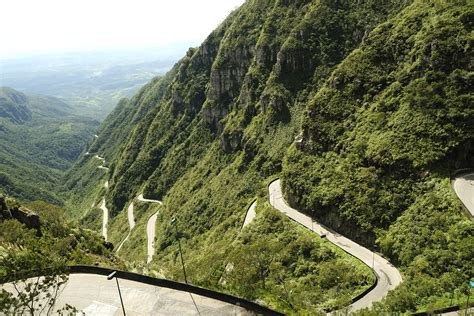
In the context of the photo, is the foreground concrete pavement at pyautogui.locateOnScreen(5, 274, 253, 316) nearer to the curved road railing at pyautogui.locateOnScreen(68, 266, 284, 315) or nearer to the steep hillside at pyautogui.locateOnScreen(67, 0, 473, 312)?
the curved road railing at pyautogui.locateOnScreen(68, 266, 284, 315)

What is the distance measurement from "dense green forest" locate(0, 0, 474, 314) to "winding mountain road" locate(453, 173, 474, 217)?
1171 mm

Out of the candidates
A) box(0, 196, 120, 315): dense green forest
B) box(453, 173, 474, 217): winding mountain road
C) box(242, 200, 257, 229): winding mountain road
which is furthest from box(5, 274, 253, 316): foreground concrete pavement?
box(242, 200, 257, 229): winding mountain road

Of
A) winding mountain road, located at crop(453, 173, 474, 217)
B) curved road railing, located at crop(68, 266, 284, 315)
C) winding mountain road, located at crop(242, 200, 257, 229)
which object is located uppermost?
winding mountain road, located at crop(453, 173, 474, 217)

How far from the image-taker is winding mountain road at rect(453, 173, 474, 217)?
165 feet

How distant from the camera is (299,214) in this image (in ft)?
249

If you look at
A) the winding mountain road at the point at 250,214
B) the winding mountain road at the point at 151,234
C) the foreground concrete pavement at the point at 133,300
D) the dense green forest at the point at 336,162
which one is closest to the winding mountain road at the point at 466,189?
the dense green forest at the point at 336,162

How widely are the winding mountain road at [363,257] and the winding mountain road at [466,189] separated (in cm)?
1368

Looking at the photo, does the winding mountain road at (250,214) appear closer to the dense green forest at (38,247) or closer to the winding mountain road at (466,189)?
the dense green forest at (38,247)

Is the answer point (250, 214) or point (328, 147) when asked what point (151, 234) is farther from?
point (328, 147)

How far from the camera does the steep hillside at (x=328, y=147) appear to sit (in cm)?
5247

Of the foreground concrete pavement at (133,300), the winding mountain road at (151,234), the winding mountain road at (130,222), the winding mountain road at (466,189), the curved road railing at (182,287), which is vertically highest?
the winding mountain road at (466,189)

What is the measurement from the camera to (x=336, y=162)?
7556 centimetres

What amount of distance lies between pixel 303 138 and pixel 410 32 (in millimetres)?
33905

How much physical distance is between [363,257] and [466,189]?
18.3 meters
